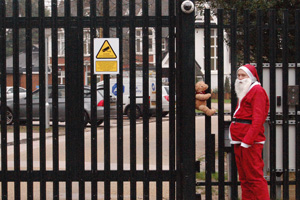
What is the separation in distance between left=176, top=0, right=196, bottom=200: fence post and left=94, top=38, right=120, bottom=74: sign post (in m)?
0.77

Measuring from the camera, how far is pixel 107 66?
544cm

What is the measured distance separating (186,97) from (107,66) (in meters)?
1.05

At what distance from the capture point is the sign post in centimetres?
542

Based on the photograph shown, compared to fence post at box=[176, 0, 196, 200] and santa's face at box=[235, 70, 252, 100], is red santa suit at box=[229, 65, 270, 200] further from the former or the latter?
fence post at box=[176, 0, 196, 200]

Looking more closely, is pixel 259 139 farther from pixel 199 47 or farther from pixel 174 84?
pixel 199 47

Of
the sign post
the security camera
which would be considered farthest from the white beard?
the sign post

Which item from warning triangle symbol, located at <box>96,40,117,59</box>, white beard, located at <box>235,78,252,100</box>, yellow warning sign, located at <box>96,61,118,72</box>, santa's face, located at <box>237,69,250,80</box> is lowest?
white beard, located at <box>235,78,252,100</box>

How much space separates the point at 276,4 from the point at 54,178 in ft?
20.2

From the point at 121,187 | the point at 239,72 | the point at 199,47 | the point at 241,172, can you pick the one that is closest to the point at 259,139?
the point at 241,172

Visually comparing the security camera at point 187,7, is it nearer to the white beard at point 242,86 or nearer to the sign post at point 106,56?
the sign post at point 106,56

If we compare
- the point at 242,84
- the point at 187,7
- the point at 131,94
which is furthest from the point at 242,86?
the point at 131,94

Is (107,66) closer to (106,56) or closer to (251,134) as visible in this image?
(106,56)

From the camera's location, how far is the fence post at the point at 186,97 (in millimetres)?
5363

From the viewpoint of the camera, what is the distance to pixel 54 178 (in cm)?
556
